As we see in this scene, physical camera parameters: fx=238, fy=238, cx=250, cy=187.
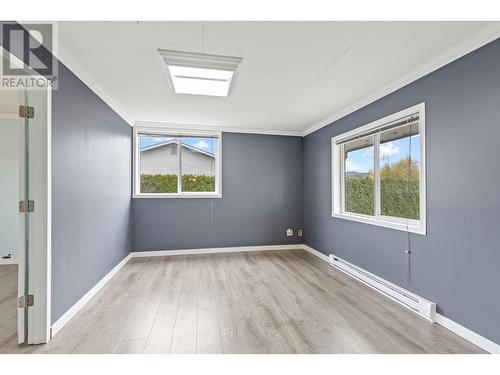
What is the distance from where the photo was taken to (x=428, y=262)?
7.52 feet

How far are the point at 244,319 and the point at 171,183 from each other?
9.93 ft

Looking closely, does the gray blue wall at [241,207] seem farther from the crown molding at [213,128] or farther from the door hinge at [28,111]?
the door hinge at [28,111]

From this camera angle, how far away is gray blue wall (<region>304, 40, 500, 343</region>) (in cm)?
178

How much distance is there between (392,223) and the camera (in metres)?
2.72

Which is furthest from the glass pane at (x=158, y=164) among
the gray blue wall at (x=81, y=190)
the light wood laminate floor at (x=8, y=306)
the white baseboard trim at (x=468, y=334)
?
the white baseboard trim at (x=468, y=334)

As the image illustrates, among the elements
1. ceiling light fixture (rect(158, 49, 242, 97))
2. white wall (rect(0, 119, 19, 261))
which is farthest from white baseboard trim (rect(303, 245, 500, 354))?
white wall (rect(0, 119, 19, 261))

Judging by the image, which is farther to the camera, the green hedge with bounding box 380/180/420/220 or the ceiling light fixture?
the green hedge with bounding box 380/180/420/220

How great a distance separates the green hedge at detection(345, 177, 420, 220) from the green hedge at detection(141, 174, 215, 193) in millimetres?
2544

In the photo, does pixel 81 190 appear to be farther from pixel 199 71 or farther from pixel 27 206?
pixel 199 71

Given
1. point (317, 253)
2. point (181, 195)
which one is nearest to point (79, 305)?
point (181, 195)

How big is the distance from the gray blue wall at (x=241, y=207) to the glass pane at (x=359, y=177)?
4.22 ft

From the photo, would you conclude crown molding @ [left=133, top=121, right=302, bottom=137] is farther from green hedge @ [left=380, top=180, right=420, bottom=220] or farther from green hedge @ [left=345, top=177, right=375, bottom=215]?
green hedge @ [left=380, top=180, right=420, bottom=220]
